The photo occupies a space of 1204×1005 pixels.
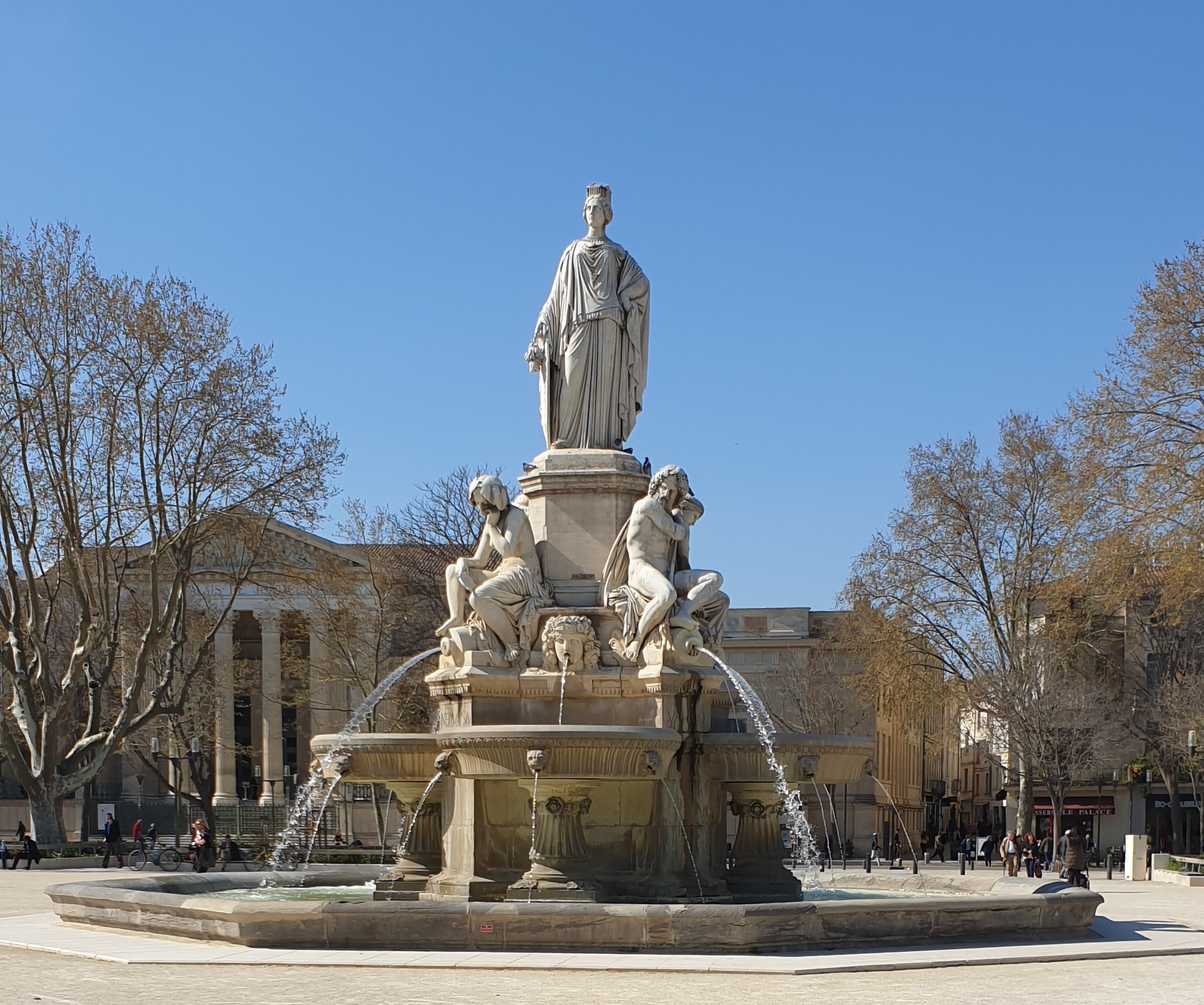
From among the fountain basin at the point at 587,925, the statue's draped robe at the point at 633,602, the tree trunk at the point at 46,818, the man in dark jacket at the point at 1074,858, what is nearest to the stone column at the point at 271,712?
the tree trunk at the point at 46,818

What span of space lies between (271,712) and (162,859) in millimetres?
35156

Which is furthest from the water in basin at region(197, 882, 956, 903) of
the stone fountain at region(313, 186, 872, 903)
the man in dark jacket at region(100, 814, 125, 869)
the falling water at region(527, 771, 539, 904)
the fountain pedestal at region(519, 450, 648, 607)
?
the man in dark jacket at region(100, 814, 125, 869)

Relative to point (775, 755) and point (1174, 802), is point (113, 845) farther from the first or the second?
point (1174, 802)

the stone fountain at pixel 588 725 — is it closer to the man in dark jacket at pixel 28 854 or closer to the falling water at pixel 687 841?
the falling water at pixel 687 841

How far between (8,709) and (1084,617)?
28.8 m

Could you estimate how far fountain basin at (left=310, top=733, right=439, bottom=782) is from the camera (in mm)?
18656

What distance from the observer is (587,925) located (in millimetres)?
14875

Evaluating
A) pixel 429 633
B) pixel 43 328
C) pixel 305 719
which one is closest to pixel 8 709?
pixel 429 633

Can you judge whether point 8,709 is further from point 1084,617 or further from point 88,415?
point 1084,617

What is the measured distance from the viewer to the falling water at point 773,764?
59.1 ft

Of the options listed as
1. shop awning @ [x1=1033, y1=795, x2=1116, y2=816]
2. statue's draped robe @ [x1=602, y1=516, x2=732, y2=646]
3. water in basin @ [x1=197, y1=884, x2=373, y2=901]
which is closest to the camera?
statue's draped robe @ [x1=602, y1=516, x2=732, y2=646]

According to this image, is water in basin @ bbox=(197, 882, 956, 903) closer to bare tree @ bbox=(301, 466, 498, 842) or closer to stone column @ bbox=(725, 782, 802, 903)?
stone column @ bbox=(725, 782, 802, 903)

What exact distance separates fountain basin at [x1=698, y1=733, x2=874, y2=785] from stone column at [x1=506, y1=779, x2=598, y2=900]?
4.73 feet

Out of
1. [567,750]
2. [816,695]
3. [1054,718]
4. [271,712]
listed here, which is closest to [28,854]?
[1054,718]
